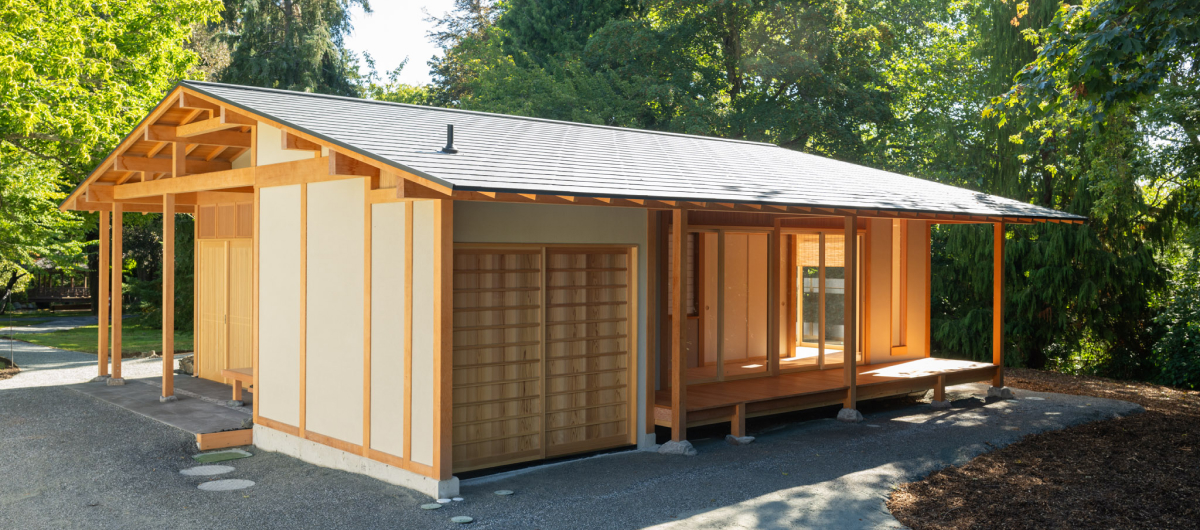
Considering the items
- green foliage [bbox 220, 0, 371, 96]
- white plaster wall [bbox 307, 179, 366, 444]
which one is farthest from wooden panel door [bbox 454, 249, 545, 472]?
green foliage [bbox 220, 0, 371, 96]

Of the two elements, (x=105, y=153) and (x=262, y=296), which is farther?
(x=105, y=153)

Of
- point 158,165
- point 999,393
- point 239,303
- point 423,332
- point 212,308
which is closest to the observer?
point 423,332

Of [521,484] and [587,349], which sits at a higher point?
[587,349]

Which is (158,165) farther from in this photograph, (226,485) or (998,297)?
(998,297)

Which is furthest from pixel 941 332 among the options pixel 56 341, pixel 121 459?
pixel 56 341

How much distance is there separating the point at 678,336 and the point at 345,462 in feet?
10.1

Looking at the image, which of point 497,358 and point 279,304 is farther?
point 279,304

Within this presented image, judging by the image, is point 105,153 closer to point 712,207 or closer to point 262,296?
point 262,296

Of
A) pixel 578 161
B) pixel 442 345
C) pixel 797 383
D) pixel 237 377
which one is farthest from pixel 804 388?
pixel 237 377

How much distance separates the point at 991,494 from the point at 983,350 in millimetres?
11392

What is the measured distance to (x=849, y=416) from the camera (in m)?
9.70

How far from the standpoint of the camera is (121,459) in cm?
768

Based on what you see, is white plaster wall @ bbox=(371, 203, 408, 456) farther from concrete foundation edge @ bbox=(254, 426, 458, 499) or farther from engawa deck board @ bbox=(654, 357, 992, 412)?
engawa deck board @ bbox=(654, 357, 992, 412)

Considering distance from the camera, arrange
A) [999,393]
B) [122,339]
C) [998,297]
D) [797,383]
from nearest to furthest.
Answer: [797,383] → [998,297] → [999,393] → [122,339]
